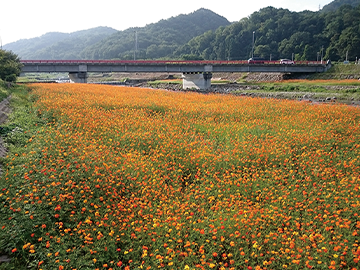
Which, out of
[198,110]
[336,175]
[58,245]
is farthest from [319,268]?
[198,110]

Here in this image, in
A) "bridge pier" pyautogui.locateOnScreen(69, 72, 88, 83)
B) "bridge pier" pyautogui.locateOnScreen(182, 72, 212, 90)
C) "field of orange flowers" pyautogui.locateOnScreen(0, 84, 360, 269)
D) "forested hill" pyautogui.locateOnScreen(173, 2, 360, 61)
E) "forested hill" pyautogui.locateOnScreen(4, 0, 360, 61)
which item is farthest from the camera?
"forested hill" pyautogui.locateOnScreen(4, 0, 360, 61)

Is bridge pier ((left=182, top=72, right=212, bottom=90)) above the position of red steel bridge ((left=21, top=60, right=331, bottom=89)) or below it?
below

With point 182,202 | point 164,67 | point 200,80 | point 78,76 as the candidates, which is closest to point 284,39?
point 200,80

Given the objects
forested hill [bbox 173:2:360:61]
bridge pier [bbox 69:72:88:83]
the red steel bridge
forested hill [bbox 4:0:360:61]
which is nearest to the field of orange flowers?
the red steel bridge

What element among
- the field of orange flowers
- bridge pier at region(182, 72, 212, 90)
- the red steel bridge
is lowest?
the field of orange flowers

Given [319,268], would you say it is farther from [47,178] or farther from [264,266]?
[47,178]

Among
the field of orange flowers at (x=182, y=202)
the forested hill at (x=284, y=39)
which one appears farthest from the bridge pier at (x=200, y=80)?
the field of orange flowers at (x=182, y=202)

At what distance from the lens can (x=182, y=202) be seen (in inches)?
285

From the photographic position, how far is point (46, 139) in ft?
31.8

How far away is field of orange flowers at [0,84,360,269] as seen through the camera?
522 cm

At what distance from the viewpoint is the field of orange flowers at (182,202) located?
5219 mm

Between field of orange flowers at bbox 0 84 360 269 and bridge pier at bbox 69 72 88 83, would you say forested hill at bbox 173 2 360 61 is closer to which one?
bridge pier at bbox 69 72 88 83

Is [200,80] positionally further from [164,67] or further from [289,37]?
[289,37]

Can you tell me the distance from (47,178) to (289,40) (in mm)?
119198
